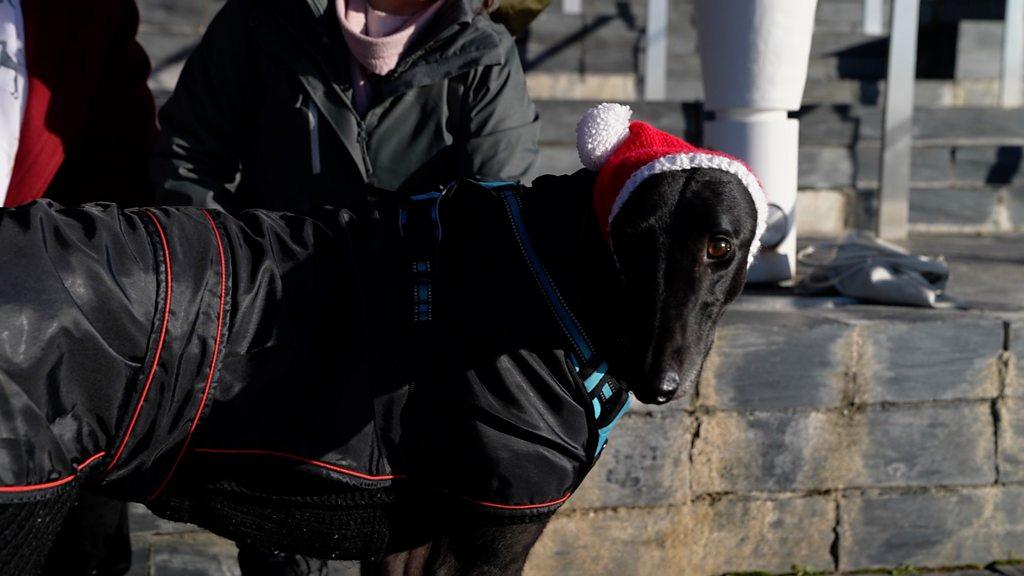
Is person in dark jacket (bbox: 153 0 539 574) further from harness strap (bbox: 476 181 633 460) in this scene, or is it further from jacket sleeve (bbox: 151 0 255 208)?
harness strap (bbox: 476 181 633 460)

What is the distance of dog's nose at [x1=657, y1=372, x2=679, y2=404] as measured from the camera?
193 cm

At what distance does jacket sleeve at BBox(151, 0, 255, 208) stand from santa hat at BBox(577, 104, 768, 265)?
97cm

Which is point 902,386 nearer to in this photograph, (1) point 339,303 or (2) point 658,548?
(2) point 658,548

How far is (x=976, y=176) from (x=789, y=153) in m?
2.83

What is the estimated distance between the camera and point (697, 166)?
1.97 m

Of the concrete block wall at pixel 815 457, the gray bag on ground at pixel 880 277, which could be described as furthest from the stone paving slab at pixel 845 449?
the gray bag on ground at pixel 880 277

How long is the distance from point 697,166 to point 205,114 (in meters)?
1.29

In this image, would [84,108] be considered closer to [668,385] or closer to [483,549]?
[483,549]

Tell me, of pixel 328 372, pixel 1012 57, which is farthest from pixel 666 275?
pixel 1012 57

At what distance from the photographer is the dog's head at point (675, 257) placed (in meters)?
1.93

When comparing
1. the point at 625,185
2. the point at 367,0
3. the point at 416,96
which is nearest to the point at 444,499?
the point at 625,185

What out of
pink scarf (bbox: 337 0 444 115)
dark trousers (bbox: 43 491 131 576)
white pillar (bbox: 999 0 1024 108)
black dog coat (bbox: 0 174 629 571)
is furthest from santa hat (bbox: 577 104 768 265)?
white pillar (bbox: 999 0 1024 108)

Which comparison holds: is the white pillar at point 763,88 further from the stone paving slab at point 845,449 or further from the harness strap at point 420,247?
the harness strap at point 420,247

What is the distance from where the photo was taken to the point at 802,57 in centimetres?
403
